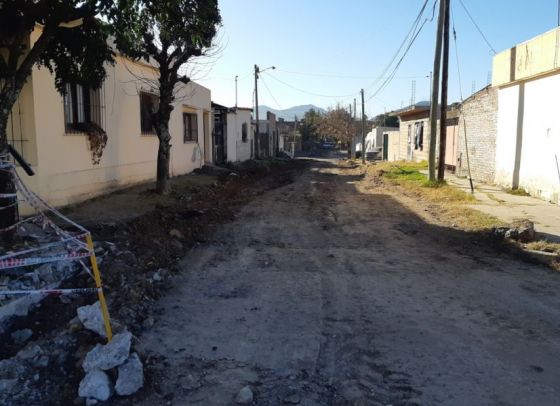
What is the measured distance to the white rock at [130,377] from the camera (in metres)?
3.76

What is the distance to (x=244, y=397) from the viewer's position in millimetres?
3715

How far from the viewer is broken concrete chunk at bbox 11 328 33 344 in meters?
4.64

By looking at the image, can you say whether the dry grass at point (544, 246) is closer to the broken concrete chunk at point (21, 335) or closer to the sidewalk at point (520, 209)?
the sidewalk at point (520, 209)

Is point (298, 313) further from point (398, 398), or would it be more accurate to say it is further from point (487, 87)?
point (487, 87)

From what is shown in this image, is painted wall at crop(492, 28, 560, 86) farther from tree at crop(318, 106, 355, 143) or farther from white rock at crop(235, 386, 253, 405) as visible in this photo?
tree at crop(318, 106, 355, 143)

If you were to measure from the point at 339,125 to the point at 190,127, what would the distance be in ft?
145

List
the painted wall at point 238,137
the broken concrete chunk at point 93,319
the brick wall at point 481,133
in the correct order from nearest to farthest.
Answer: the broken concrete chunk at point 93,319, the brick wall at point 481,133, the painted wall at point 238,137

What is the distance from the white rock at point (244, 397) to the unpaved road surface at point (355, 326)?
0.16 ft

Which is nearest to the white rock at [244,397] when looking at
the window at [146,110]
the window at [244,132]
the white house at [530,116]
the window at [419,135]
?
the white house at [530,116]

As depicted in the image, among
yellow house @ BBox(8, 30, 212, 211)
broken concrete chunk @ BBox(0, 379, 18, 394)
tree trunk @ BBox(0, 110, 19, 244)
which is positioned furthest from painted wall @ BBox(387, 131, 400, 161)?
broken concrete chunk @ BBox(0, 379, 18, 394)

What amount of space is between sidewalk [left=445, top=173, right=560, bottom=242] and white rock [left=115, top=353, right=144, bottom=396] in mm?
7864

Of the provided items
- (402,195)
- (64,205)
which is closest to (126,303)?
(64,205)

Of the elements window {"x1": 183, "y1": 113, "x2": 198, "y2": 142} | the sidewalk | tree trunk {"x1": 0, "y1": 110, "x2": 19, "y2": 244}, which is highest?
window {"x1": 183, "y1": 113, "x2": 198, "y2": 142}

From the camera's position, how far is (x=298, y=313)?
552 cm
